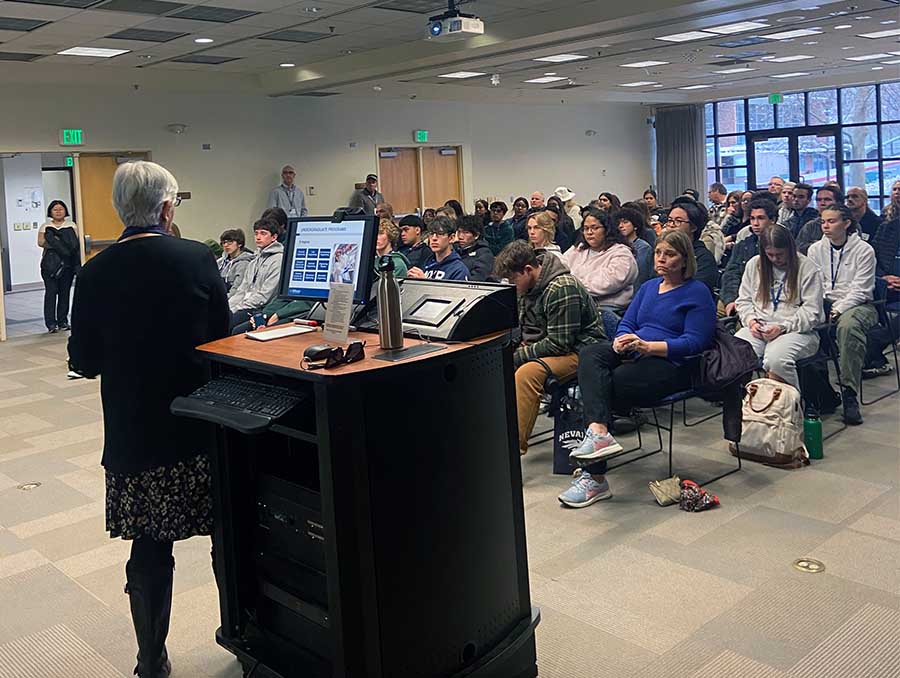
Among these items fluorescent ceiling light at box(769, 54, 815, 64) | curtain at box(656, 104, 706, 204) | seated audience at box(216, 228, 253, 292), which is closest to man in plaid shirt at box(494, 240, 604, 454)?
seated audience at box(216, 228, 253, 292)

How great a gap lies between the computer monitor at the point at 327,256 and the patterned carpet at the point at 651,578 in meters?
1.18

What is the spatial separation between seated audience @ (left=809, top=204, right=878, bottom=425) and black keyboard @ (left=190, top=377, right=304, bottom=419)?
12.3 feet

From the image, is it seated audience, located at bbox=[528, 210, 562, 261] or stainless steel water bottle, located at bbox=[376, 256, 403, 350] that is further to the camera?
seated audience, located at bbox=[528, 210, 562, 261]

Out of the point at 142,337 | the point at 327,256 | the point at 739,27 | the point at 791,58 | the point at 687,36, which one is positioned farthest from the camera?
the point at 791,58

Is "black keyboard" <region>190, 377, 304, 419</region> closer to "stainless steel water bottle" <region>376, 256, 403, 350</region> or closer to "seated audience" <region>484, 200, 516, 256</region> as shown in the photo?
"stainless steel water bottle" <region>376, 256, 403, 350</region>

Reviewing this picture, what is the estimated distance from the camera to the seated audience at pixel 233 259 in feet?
21.9

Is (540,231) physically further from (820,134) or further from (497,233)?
(820,134)

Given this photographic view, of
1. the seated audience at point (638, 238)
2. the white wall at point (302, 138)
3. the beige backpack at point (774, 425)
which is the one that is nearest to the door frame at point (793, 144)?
the white wall at point (302, 138)

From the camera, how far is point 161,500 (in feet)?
8.02

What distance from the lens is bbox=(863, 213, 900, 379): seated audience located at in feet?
17.6

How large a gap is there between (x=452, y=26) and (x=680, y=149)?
11.6 meters

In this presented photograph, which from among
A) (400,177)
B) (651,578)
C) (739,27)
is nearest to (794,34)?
(739,27)

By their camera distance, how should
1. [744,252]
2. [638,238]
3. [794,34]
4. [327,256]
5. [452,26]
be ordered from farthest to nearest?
[794,34] < [452,26] < [638,238] < [744,252] < [327,256]

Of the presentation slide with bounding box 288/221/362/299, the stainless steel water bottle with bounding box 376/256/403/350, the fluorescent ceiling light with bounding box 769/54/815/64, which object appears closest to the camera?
the stainless steel water bottle with bounding box 376/256/403/350
